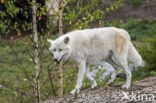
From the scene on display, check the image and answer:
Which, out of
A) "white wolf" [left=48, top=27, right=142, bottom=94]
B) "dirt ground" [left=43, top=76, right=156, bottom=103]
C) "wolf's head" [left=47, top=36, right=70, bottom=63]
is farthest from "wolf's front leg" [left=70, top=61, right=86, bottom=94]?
"wolf's head" [left=47, top=36, right=70, bottom=63]

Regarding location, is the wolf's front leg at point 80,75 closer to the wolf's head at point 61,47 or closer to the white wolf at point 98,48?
the white wolf at point 98,48

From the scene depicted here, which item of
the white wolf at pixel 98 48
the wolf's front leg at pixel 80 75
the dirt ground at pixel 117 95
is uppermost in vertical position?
the white wolf at pixel 98 48

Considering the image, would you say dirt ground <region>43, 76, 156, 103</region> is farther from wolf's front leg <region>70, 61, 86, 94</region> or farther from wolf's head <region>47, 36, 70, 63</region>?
wolf's head <region>47, 36, 70, 63</region>

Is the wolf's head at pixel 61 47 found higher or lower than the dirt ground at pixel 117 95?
higher

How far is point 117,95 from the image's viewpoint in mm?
4445

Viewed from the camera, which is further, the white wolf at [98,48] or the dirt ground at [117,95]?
the white wolf at [98,48]

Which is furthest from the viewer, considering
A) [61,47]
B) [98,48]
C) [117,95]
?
[98,48]

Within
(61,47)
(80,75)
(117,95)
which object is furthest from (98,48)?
(117,95)

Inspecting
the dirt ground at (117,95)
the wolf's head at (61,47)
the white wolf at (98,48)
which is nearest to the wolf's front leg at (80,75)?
the white wolf at (98,48)

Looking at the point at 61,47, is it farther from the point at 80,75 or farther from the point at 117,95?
the point at 117,95

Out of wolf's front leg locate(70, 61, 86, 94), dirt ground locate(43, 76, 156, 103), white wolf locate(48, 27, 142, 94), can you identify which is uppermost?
white wolf locate(48, 27, 142, 94)

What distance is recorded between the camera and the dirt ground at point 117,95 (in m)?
4.28

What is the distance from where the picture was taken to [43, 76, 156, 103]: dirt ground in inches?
169

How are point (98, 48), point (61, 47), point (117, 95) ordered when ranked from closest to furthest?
point (61, 47) < point (117, 95) < point (98, 48)
